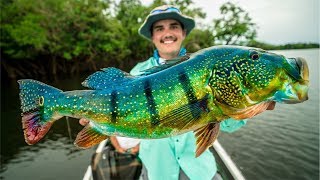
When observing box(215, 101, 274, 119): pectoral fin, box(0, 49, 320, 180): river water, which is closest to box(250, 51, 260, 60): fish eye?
box(215, 101, 274, 119): pectoral fin

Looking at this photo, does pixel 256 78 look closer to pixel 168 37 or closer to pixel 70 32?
pixel 168 37

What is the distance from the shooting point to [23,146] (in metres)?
12.1

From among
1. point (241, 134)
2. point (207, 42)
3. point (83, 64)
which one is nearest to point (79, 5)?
point (83, 64)

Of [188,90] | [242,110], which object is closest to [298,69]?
[242,110]

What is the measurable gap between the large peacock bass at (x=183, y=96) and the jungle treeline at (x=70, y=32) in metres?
26.9

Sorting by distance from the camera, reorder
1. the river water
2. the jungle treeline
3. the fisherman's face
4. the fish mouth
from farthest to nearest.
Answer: the jungle treeline → the river water → the fisherman's face → the fish mouth

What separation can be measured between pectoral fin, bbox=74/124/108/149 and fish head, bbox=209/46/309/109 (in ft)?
2.91

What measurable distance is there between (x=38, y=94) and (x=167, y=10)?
7.30ft

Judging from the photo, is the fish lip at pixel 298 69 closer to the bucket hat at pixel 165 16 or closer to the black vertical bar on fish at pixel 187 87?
the black vertical bar on fish at pixel 187 87

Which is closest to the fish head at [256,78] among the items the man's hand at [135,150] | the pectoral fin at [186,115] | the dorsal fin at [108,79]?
the pectoral fin at [186,115]

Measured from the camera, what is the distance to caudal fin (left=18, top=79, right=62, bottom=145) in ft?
6.77

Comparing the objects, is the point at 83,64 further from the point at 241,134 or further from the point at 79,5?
the point at 241,134

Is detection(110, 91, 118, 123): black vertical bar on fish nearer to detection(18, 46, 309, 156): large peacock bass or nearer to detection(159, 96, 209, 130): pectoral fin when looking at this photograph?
detection(18, 46, 309, 156): large peacock bass

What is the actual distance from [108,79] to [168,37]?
2032 millimetres
